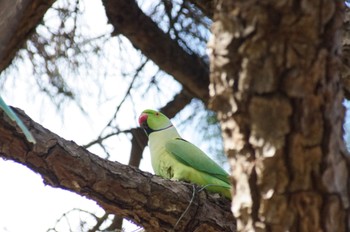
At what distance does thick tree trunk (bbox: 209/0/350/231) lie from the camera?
96 centimetres

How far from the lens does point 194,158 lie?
236cm

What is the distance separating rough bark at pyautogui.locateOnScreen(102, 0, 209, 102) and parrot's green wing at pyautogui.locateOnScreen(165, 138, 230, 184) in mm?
223

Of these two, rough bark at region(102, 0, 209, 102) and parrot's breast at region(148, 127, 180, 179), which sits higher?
rough bark at region(102, 0, 209, 102)

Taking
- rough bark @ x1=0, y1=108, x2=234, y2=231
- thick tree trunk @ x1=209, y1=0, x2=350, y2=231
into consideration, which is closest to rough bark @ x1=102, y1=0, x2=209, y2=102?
rough bark @ x1=0, y1=108, x2=234, y2=231

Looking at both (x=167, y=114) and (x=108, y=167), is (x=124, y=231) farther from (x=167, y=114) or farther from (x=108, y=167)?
(x=167, y=114)

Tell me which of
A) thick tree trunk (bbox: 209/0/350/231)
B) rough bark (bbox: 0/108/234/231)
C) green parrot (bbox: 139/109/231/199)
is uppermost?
green parrot (bbox: 139/109/231/199)

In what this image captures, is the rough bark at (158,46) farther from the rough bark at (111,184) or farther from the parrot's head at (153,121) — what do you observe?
the rough bark at (111,184)

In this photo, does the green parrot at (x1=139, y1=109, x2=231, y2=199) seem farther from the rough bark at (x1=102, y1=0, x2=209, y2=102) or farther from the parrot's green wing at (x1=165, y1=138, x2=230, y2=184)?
the rough bark at (x1=102, y1=0, x2=209, y2=102)

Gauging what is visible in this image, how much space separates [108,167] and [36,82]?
97 cm

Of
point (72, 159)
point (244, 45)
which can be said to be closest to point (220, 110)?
point (244, 45)

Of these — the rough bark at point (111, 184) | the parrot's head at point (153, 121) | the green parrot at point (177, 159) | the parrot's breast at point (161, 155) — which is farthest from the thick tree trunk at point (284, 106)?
the parrot's head at point (153, 121)

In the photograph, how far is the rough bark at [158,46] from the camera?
243 centimetres

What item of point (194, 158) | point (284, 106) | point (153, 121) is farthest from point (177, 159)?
point (284, 106)

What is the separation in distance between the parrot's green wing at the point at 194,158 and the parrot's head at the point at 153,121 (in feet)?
0.50
